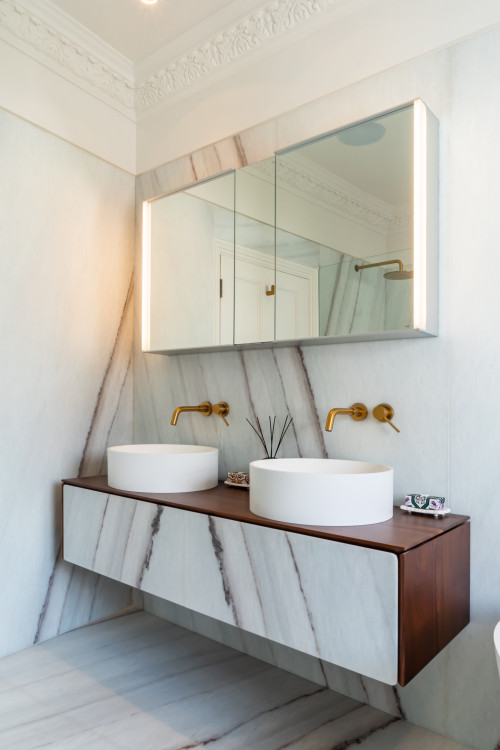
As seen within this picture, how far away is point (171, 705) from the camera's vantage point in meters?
1.68

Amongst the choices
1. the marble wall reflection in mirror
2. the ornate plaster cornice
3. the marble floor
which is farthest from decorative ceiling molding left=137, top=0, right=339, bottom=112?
the marble floor

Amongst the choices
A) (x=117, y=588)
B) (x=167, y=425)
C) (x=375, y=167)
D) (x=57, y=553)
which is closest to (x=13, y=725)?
(x=57, y=553)

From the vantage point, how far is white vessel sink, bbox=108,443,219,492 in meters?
1.80

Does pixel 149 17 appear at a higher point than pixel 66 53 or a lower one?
higher

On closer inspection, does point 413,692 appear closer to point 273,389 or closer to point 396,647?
point 396,647

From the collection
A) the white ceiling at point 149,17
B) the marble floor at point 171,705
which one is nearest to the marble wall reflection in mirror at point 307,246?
the white ceiling at point 149,17

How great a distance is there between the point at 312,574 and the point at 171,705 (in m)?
0.78

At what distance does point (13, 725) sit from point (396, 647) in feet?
3.86

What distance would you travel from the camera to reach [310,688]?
1781 millimetres

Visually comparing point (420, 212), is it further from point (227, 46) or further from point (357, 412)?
point (227, 46)

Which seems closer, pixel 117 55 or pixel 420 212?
pixel 420 212

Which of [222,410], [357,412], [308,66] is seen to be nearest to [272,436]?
[222,410]

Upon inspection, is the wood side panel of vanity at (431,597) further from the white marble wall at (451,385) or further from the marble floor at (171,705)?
the marble floor at (171,705)

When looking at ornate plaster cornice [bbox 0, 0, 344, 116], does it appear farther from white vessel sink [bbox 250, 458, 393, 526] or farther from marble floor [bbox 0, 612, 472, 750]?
marble floor [bbox 0, 612, 472, 750]
